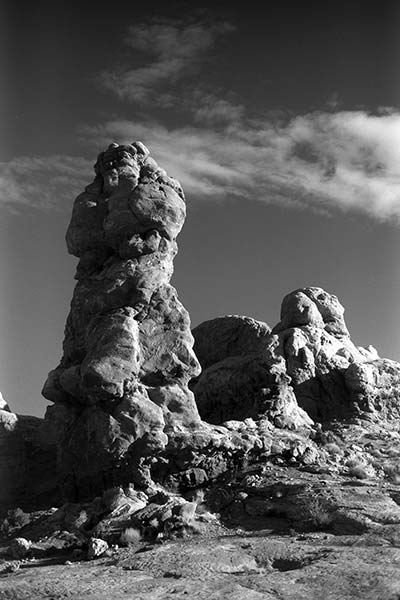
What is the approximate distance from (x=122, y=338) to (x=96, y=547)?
1321 cm

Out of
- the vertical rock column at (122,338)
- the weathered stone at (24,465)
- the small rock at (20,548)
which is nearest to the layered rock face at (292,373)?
the vertical rock column at (122,338)

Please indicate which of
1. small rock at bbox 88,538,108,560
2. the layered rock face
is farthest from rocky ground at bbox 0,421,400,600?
the layered rock face

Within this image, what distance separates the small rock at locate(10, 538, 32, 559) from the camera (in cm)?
2397

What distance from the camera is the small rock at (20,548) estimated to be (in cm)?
2397

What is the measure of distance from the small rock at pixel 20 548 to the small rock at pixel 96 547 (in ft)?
9.37

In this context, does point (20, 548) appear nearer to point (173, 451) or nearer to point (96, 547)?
point (96, 547)

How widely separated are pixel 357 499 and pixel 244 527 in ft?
16.5

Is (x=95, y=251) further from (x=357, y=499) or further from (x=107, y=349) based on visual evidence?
(x=357, y=499)

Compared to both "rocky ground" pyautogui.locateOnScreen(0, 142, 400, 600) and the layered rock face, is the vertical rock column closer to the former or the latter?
"rocky ground" pyautogui.locateOnScreen(0, 142, 400, 600)

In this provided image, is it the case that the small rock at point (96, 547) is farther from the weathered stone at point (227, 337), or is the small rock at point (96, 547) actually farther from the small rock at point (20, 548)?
the weathered stone at point (227, 337)

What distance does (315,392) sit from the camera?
47.1 m

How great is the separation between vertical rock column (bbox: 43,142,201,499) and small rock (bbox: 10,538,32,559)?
7.06 m

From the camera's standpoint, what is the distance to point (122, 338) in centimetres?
3378

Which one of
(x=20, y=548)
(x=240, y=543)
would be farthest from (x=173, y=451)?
(x=20, y=548)
